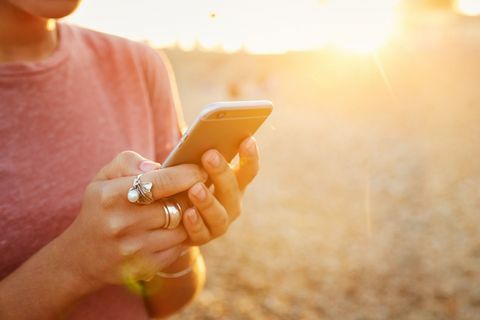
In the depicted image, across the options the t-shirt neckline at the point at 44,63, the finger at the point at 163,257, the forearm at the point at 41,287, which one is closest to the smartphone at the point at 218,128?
the finger at the point at 163,257

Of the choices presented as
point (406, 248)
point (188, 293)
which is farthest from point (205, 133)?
point (406, 248)

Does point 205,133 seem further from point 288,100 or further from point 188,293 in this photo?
point 288,100

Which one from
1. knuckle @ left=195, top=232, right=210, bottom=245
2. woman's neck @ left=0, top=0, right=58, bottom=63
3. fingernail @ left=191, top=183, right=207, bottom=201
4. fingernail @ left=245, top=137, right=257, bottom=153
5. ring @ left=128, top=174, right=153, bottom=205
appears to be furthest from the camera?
woman's neck @ left=0, top=0, right=58, bottom=63

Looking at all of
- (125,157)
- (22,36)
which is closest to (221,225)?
(125,157)

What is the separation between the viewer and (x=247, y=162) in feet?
5.32

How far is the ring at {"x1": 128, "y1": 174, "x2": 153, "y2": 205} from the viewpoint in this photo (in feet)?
4.02

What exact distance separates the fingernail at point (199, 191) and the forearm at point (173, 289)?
0.69 metres

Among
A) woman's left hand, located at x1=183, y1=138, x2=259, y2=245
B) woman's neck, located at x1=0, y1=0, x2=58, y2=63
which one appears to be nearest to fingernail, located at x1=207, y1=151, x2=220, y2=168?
woman's left hand, located at x1=183, y1=138, x2=259, y2=245

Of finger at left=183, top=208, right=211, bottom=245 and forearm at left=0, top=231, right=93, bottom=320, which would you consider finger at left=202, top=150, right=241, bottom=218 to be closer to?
finger at left=183, top=208, right=211, bottom=245

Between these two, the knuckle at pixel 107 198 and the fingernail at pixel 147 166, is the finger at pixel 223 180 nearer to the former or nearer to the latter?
the fingernail at pixel 147 166

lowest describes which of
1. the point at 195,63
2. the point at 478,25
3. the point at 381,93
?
the point at 195,63

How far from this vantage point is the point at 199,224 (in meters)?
1.42

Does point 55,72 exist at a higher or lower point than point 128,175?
higher

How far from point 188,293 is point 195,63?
4765 cm
